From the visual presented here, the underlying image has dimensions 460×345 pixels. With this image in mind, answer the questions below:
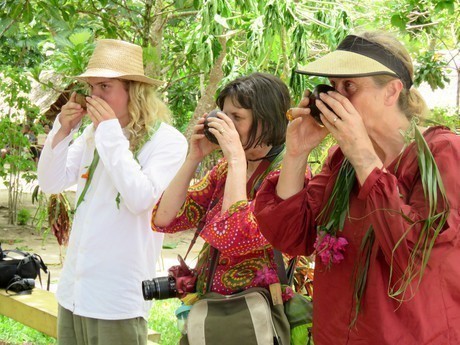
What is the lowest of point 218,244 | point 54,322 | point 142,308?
point 54,322

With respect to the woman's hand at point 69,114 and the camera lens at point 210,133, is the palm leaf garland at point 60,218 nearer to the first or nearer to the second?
the woman's hand at point 69,114

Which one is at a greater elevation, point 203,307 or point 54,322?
point 203,307

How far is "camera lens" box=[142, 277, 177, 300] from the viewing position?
2.79 meters

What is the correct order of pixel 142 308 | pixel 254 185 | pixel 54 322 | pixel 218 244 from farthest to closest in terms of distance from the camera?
pixel 54 322, pixel 142 308, pixel 254 185, pixel 218 244

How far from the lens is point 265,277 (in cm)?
264

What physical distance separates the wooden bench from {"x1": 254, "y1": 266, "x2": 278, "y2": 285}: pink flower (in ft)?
6.62

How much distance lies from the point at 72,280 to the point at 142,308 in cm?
32

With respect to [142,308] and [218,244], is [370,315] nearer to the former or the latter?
[218,244]

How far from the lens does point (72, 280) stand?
3252 millimetres

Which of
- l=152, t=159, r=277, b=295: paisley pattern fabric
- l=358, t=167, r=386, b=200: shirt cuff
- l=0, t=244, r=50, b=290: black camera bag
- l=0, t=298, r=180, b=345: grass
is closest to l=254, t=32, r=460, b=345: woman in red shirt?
l=358, t=167, r=386, b=200: shirt cuff

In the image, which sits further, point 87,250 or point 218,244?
point 87,250

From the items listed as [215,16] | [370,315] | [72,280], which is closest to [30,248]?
[215,16]

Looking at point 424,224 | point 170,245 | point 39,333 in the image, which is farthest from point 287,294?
point 170,245

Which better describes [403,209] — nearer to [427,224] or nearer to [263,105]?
[427,224]
